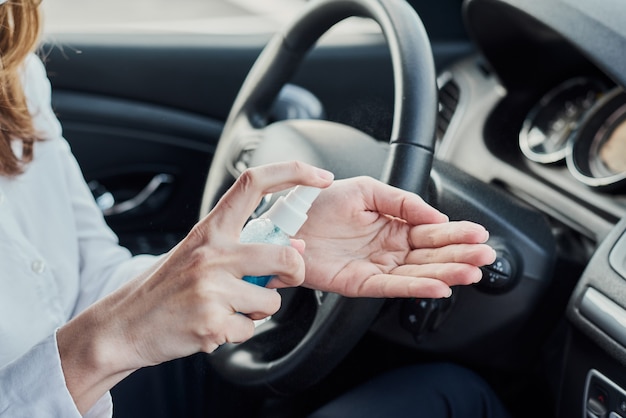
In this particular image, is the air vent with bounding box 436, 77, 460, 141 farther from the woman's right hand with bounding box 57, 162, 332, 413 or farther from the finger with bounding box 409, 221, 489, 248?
the woman's right hand with bounding box 57, 162, 332, 413

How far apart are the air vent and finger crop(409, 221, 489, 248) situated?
0.66 meters

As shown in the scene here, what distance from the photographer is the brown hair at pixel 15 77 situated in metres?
0.93

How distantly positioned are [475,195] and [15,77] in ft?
1.80

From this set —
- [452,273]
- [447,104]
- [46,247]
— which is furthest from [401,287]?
[447,104]

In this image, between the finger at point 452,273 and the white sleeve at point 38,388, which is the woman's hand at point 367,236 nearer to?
the finger at point 452,273

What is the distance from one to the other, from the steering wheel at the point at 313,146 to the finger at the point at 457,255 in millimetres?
98

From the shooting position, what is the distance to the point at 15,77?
97cm

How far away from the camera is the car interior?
2.99ft

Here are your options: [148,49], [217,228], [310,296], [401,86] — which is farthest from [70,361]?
[148,49]

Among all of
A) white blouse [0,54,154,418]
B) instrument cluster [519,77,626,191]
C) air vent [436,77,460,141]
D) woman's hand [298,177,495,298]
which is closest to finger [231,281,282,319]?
woman's hand [298,177,495,298]

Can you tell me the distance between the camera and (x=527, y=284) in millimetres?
1011

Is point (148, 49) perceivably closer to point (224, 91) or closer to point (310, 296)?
point (224, 91)

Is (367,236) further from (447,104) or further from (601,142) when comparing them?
(447,104)

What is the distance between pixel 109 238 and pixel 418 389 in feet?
1.48
